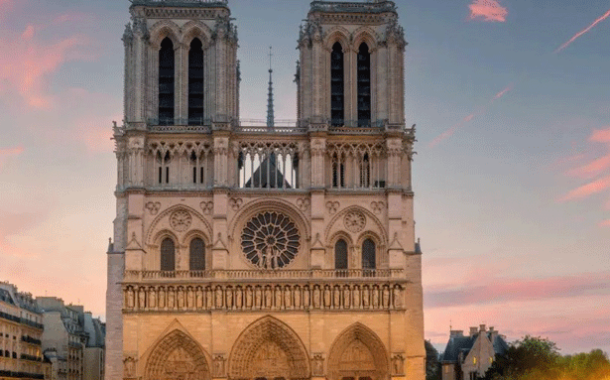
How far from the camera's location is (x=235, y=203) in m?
62.1

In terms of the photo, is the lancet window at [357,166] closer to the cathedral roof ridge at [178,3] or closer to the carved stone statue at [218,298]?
the carved stone statue at [218,298]

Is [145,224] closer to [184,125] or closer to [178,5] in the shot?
[184,125]

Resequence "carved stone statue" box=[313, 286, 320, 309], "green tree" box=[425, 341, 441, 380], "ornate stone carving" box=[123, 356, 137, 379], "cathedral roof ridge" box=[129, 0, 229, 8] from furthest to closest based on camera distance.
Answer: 1. "green tree" box=[425, 341, 441, 380]
2. "cathedral roof ridge" box=[129, 0, 229, 8]
3. "carved stone statue" box=[313, 286, 320, 309]
4. "ornate stone carving" box=[123, 356, 137, 379]

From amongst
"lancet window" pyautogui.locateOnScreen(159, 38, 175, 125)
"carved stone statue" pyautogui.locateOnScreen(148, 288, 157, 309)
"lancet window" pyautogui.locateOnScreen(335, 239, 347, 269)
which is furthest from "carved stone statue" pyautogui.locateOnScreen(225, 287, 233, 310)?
"lancet window" pyautogui.locateOnScreen(159, 38, 175, 125)

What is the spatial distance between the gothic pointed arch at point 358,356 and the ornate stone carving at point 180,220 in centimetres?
980

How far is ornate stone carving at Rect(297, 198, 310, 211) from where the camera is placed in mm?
62281

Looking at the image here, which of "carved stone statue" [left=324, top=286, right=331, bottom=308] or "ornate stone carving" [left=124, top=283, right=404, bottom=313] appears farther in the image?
"carved stone statue" [left=324, top=286, right=331, bottom=308]

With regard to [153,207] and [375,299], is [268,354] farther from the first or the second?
[153,207]

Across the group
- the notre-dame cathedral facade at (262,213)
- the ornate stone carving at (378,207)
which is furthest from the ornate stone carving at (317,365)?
the ornate stone carving at (378,207)

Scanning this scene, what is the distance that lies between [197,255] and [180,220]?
2.03 metres

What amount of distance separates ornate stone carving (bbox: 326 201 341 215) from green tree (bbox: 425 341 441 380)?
28599 mm

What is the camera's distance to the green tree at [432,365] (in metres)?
91.2

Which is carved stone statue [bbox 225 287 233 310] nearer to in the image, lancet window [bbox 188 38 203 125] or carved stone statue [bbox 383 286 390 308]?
carved stone statue [bbox 383 286 390 308]

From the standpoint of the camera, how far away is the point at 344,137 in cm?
6291
